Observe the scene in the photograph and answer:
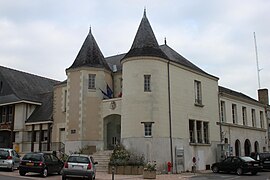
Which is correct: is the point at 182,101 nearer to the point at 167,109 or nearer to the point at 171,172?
the point at 167,109

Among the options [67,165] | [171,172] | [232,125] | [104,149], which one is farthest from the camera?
[232,125]

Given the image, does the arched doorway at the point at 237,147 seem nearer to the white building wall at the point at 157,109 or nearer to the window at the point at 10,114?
the white building wall at the point at 157,109

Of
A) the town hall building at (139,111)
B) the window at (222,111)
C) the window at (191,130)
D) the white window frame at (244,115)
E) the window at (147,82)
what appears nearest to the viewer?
the town hall building at (139,111)

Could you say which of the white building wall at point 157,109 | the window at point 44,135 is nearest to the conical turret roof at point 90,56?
the white building wall at point 157,109

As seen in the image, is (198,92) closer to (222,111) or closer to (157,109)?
(222,111)

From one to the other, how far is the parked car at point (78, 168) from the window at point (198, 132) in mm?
12061

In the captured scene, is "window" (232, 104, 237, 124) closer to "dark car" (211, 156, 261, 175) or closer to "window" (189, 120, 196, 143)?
"window" (189, 120, 196, 143)

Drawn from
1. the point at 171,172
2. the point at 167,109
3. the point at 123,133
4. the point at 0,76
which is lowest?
the point at 171,172

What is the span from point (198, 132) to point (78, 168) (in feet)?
47.1

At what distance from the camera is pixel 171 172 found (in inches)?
947

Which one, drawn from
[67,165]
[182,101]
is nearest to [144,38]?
[182,101]

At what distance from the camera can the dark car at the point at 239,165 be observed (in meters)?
23.8

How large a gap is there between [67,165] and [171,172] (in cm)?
915

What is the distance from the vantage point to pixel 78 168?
17094mm
